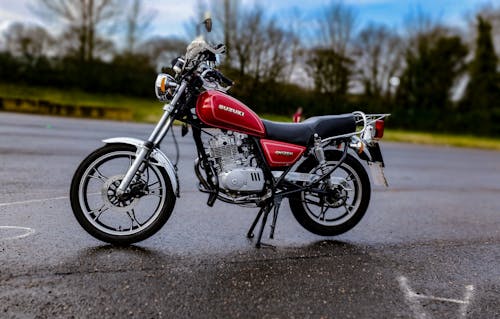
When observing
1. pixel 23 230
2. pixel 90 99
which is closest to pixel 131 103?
pixel 90 99

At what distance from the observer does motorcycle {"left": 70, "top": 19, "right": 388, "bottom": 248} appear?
405 cm

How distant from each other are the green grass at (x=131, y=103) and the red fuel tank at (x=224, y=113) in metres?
14.8

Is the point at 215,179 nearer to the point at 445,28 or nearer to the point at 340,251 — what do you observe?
the point at 340,251

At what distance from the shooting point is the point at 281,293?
3328 millimetres

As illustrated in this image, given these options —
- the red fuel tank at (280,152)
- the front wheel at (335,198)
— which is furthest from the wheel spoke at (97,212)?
the front wheel at (335,198)

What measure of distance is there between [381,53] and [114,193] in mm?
33747

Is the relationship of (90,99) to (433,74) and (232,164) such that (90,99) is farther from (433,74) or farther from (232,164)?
(232,164)

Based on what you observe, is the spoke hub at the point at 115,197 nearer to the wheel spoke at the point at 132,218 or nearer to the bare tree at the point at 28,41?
the wheel spoke at the point at 132,218

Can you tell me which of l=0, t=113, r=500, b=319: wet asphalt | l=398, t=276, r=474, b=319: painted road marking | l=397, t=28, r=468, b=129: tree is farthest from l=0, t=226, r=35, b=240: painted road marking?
l=397, t=28, r=468, b=129: tree

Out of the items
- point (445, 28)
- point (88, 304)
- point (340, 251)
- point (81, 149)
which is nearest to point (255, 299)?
point (88, 304)

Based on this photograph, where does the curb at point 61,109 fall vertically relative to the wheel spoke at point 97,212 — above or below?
above

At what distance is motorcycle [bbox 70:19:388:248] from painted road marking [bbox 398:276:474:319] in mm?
1224

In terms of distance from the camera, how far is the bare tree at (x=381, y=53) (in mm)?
30597

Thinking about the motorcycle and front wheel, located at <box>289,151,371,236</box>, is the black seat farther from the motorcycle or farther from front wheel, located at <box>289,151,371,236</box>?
front wheel, located at <box>289,151,371,236</box>
